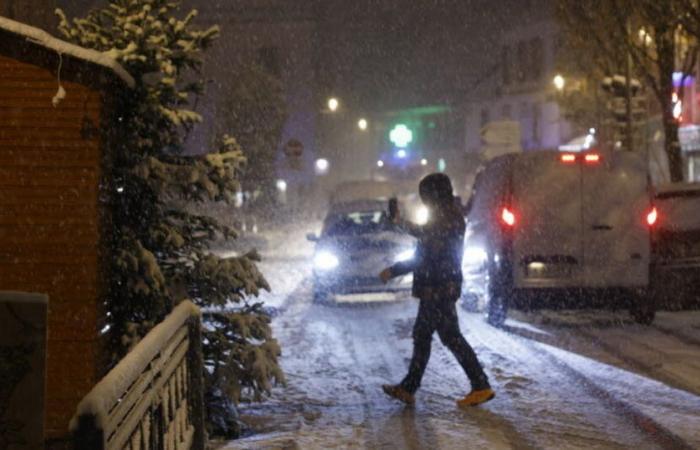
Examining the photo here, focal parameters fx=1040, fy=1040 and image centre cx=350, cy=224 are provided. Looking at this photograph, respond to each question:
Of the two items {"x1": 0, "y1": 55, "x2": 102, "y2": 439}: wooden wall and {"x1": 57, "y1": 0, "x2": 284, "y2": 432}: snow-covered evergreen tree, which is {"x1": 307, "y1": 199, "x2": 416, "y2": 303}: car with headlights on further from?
{"x1": 0, "y1": 55, "x2": 102, "y2": 439}: wooden wall

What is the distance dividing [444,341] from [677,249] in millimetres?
5956

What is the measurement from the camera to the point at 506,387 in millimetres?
8797

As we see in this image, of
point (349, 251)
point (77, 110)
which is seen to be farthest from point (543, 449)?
point (349, 251)

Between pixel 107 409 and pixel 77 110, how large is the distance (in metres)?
3.45

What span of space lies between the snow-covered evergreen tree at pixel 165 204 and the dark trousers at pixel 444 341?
145 centimetres

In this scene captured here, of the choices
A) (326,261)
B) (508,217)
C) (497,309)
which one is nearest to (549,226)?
(508,217)

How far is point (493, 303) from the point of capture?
12789 mm

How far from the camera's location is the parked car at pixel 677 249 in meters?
12.9

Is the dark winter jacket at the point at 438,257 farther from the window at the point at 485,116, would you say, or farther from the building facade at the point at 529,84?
the window at the point at 485,116

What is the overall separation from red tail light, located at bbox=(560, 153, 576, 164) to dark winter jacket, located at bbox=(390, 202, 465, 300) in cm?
462

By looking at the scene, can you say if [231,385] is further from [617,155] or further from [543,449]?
[617,155]

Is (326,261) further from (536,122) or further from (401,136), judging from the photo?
(536,122)

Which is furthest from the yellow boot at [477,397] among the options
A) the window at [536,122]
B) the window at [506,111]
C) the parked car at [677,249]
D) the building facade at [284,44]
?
the window at [506,111]

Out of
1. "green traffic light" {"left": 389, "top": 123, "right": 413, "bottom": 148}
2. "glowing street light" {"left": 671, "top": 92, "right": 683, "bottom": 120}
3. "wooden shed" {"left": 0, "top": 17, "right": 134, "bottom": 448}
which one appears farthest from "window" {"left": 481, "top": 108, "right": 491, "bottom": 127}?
"wooden shed" {"left": 0, "top": 17, "right": 134, "bottom": 448}
